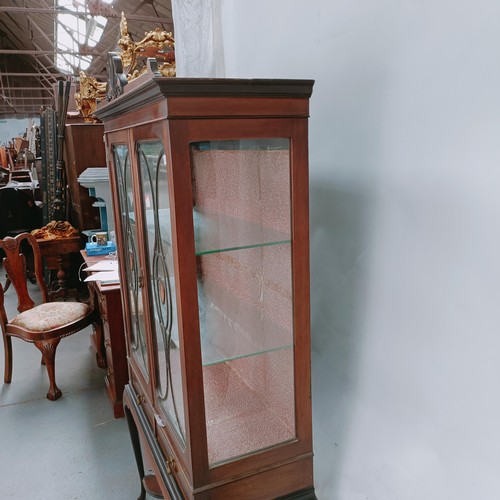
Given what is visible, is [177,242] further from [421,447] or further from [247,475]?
[421,447]

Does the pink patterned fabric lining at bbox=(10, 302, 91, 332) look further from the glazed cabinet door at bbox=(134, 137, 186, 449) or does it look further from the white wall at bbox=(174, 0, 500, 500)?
the white wall at bbox=(174, 0, 500, 500)

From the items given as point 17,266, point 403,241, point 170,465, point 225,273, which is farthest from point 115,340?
point 403,241

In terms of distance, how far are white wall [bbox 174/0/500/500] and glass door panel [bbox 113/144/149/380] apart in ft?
1.64

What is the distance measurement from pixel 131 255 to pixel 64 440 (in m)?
1.53

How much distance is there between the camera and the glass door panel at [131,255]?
4.07 ft

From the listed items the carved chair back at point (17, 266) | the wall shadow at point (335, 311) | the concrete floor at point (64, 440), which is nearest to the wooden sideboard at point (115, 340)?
the concrete floor at point (64, 440)

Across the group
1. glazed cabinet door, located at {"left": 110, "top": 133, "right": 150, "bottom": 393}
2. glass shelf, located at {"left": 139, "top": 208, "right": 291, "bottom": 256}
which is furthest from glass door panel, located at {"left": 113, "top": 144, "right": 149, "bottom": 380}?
glass shelf, located at {"left": 139, "top": 208, "right": 291, "bottom": 256}

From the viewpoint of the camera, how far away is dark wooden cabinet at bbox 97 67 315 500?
84cm

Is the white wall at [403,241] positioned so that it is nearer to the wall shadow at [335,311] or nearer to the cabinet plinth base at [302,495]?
the wall shadow at [335,311]

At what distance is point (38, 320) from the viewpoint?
283 centimetres

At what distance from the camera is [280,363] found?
1064mm

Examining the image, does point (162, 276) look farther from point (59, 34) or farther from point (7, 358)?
point (59, 34)

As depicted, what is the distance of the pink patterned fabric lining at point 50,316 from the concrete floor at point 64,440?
1.47ft

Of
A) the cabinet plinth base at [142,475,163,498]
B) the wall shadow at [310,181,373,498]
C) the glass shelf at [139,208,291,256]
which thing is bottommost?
the cabinet plinth base at [142,475,163,498]
